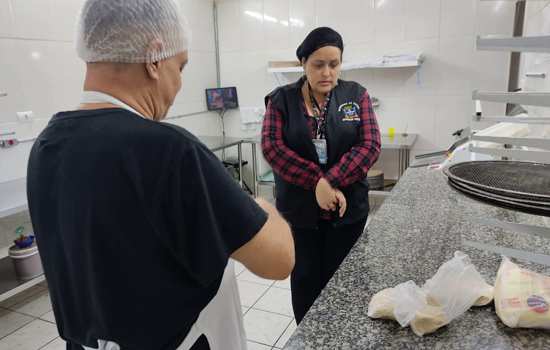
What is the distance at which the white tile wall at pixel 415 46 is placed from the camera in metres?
3.15

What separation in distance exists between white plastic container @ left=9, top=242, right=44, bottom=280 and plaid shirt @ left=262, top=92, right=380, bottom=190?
1.55 metres

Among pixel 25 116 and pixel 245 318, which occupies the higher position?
pixel 25 116

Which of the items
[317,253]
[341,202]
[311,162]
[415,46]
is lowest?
[317,253]

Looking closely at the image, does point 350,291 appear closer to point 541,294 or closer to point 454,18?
point 541,294

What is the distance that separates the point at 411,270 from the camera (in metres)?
0.95

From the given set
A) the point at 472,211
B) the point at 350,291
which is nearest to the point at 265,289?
the point at 472,211

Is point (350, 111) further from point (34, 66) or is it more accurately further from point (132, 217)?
point (34, 66)

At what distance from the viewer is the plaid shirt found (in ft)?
5.03

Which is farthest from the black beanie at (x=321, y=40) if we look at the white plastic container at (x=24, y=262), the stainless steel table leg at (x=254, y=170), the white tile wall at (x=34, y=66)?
the stainless steel table leg at (x=254, y=170)

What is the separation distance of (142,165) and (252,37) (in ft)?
11.7

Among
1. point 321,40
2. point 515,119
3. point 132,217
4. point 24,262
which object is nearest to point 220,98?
point 24,262

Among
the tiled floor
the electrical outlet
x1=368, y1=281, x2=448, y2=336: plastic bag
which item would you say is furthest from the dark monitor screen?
x1=368, y1=281, x2=448, y2=336: plastic bag

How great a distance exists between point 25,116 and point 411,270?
252 cm

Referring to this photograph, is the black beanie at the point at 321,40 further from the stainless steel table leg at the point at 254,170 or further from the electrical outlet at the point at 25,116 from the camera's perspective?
the stainless steel table leg at the point at 254,170
